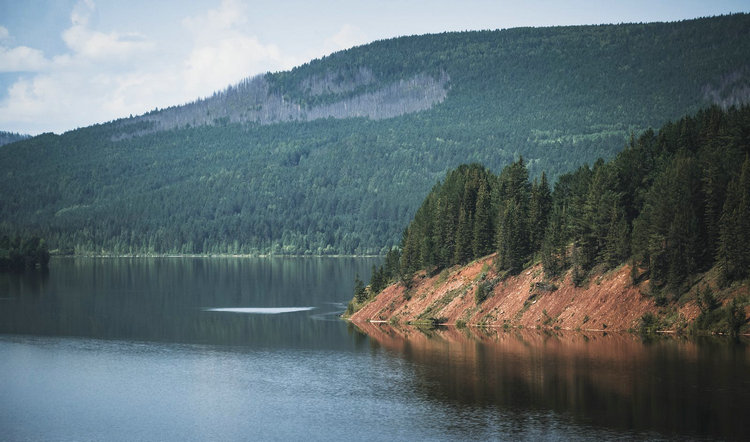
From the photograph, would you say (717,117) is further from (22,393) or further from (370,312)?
(22,393)

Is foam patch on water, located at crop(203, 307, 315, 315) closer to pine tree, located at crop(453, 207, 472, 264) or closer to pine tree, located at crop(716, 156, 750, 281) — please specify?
pine tree, located at crop(453, 207, 472, 264)

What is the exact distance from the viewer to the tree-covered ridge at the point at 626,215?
92.4 m

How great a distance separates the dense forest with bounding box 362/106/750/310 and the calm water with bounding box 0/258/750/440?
30.0 ft

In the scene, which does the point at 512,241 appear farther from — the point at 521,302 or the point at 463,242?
the point at 463,242

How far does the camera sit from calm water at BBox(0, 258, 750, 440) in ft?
209

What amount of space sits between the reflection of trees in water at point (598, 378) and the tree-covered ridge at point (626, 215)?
9416 mm

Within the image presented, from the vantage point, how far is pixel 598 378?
76.4 metres

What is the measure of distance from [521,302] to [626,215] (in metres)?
15.3

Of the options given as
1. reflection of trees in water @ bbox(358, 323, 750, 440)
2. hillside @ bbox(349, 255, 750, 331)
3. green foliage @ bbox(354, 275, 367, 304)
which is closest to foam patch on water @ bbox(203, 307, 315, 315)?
green foliage @ bbox(354, 275, 367, 304)

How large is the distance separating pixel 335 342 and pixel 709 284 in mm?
40756

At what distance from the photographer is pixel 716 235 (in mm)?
92812

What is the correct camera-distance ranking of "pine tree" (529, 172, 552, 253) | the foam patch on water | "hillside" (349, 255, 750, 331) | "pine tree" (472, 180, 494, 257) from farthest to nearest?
the foam patch on water
"pine tree" (472, 180, 494, 257)
"pine tree" (529, 172, 552, 253)
"hillside" (349, 255, 750, 331)

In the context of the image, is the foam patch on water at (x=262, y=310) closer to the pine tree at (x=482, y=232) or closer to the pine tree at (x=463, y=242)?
the pine tree at (x=463, y=242)

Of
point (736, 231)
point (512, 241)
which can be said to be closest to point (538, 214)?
point (512, 241)
